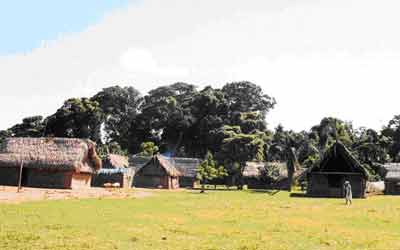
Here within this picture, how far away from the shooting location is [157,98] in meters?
96.3

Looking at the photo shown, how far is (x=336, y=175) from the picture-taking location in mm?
47844

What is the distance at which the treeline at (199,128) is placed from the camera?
232 ft

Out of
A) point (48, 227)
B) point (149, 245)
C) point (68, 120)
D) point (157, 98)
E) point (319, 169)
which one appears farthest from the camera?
point (157, 98)

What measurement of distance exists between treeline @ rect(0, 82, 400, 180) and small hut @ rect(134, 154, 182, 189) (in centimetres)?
812

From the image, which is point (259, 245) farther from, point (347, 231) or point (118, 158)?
point (118, 158)

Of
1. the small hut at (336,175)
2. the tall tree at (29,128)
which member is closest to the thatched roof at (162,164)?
the small hut at (336,175)

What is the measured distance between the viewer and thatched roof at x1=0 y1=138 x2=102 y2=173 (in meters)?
47.2

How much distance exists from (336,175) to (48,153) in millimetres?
25974

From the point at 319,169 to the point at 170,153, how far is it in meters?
44.2

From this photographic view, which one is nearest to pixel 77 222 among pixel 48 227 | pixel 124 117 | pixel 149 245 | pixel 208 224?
pixel 48 227

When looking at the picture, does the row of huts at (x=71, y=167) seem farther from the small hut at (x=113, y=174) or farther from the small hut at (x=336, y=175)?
the small hut at (x=113, y=174)

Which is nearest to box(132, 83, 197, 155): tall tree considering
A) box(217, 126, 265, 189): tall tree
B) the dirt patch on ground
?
box(217, 126, 265, 189): tall tree

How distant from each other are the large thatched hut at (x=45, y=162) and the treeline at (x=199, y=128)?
77.3 feet

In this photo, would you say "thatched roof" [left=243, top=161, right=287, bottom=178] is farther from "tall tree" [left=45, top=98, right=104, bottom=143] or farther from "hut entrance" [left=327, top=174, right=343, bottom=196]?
"tall tree" [left=45, top=98, right=104, bottom=143]
